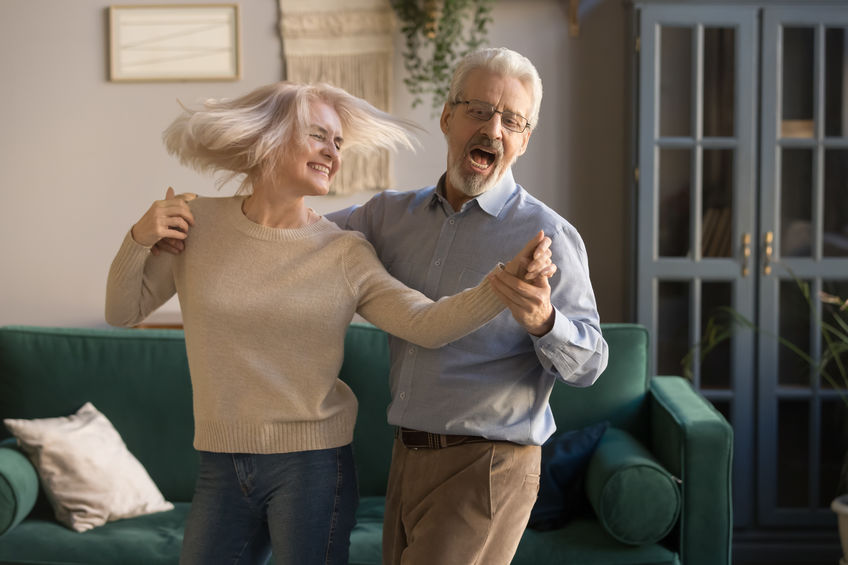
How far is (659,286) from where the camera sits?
3.41m

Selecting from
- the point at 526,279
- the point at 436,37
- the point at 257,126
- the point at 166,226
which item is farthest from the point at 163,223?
the point at 436,37

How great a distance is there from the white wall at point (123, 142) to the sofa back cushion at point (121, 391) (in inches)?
38.6

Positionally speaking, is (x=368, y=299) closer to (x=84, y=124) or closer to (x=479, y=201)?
(x=479, y=201)

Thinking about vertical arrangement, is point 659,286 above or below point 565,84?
below

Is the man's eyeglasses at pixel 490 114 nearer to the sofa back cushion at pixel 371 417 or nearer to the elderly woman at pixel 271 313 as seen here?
the elderly woman at pixel 271 313

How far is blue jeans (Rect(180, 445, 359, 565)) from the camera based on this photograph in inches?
55.7

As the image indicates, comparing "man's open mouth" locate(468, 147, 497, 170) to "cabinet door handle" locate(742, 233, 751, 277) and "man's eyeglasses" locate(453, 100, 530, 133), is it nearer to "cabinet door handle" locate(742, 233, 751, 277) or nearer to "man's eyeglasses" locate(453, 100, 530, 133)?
"man's eyeglasses" locate(453, 100, 530, 133)

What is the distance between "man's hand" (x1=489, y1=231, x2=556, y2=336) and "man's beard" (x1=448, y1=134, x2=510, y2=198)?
0.28 metres

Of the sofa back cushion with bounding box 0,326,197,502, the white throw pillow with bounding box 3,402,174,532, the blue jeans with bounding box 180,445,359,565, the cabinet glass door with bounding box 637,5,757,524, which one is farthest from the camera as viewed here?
the cabinet glass door with bounding box 637,5,757,524

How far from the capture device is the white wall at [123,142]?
373 cm

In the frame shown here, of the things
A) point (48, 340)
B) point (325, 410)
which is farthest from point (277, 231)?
point (48, 340)

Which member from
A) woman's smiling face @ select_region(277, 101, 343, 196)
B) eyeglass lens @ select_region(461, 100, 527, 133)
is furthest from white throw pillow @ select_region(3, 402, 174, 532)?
eyeglass lens @ select_region(461, 100, 527, 133)

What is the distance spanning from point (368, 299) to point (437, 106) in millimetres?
2322

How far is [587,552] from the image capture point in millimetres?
2344
